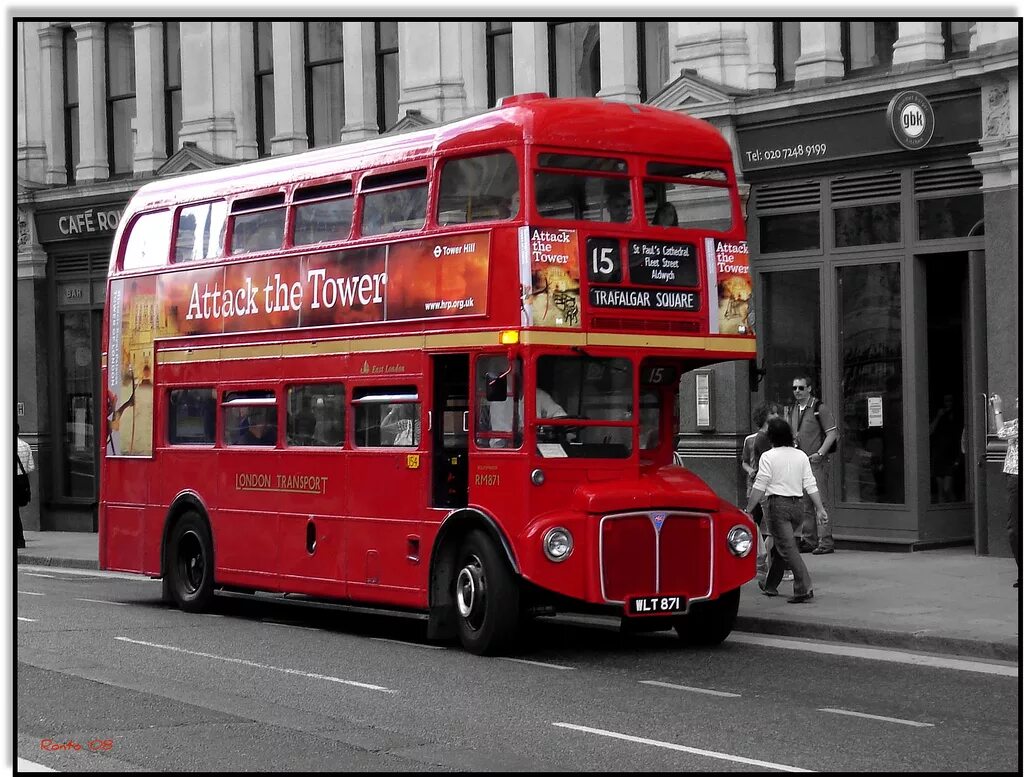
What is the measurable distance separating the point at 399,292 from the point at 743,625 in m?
4.03

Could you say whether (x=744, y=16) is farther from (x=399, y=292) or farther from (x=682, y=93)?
(x=399, y=292)

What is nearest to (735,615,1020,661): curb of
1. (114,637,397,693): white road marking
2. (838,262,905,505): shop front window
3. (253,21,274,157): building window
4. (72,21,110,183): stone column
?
(114,637,397,693): white road marking

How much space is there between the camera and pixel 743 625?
15.2 m

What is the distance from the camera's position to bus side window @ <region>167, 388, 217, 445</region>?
17.6m

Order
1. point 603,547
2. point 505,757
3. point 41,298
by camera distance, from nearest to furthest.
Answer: point 505,757 < point 603,547 < point 41,298

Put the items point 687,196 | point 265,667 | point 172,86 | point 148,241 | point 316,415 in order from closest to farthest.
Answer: point 265,667, point 687,196, point 316,415, point 148,241, point 172,86

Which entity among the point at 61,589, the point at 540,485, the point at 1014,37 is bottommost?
the point at 61,589

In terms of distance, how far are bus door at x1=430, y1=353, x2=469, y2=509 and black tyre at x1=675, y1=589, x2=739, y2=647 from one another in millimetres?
2064

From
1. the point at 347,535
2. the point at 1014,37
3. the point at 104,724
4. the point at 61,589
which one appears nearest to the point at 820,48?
the point at 1014,37

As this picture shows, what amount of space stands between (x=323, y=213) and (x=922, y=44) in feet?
25.0

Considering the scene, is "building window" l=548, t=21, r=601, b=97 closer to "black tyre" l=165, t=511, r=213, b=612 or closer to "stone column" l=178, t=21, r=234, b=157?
"stone column" l=178, t=21, r=234, b=157

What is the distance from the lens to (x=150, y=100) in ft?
99.6

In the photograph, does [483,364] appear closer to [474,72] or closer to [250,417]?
[250,417]

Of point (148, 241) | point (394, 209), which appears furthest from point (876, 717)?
point (148, 241)
